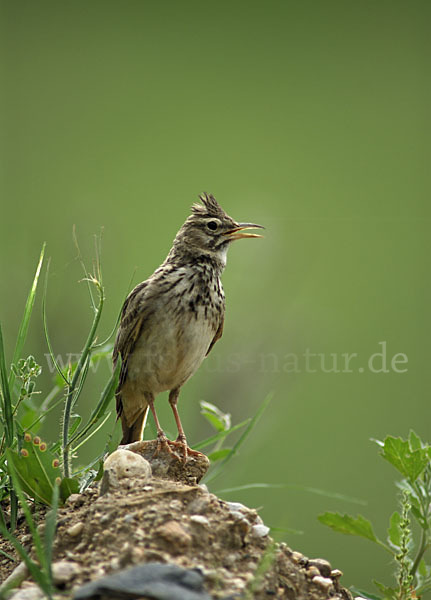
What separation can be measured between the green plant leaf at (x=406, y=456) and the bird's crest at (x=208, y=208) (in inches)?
79.3

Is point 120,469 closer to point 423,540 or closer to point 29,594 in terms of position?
point 29,594

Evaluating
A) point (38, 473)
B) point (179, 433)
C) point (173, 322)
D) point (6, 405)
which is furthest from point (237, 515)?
point (173, 322)

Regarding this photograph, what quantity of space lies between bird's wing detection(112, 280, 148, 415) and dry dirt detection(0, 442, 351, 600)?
1.42 metres

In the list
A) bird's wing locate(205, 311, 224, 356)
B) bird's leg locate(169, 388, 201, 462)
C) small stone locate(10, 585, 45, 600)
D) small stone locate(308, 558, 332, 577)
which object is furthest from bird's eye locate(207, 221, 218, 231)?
small stone locate(10, 585, 45, 600)

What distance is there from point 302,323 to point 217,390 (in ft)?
1.95

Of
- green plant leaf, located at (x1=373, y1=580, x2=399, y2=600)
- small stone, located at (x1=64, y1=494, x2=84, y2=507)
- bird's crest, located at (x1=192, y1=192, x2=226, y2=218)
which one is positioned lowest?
green plant leaf, located at (x1=373, y1=580, x2=399, y2=600)

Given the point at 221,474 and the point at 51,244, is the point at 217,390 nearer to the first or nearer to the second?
the point at 221,474

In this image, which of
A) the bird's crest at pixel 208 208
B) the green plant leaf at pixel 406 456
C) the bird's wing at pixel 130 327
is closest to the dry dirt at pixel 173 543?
the green plant leaf at pixel 406 456

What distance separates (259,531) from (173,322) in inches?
66.2

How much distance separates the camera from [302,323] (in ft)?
11.7

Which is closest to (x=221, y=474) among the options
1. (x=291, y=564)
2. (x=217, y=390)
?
(x=217, y=390)

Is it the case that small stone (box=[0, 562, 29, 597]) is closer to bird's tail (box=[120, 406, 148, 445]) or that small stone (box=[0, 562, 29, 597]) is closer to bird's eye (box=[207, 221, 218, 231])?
bird's tail (box=[120, 406, 148, 445])

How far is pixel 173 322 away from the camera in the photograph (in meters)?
3.75

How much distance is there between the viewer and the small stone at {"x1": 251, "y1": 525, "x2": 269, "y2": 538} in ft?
7.24
